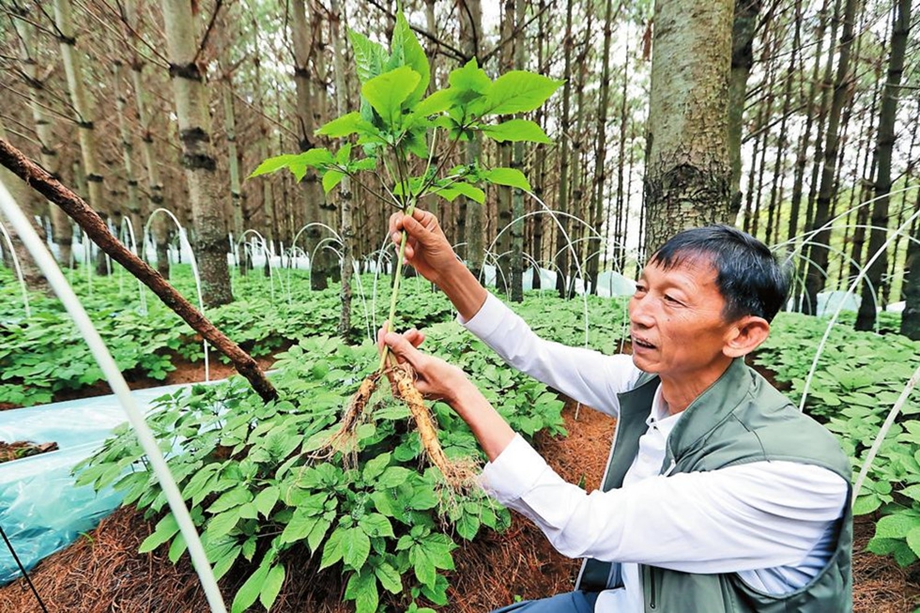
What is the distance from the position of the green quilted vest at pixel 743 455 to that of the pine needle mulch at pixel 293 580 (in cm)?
98

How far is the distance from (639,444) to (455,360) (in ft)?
5.61

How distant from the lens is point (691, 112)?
182cm

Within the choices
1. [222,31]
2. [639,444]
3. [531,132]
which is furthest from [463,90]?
[222,31]

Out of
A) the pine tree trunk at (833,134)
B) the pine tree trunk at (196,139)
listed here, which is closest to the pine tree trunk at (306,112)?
the pine tree trunk at (196,139)

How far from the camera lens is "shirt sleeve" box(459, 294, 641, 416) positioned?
4.80ft

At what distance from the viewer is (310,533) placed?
1317 mm

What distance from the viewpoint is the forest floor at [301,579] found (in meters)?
1.48

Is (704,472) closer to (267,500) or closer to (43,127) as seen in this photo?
(267,500)

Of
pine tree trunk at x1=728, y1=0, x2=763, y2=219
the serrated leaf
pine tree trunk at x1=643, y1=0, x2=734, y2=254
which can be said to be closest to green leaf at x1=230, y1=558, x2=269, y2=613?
the serrated leaf

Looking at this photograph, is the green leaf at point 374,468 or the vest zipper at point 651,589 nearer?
the vest zipper at point 651,589

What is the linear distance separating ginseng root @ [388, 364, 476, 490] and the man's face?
1.92 ft

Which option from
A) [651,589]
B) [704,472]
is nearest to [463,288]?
[704,472]

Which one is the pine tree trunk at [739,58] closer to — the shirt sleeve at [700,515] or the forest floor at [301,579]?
the forest floor at [301,579]

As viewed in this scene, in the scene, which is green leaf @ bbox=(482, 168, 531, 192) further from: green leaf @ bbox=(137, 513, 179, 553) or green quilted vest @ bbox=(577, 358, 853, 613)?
green leaf @ bbox=(137, 513, 179, 553)
